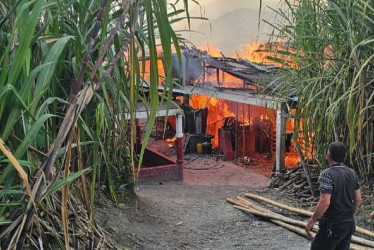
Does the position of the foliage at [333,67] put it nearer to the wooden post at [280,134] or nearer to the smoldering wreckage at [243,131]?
the smoldering wreckage at [243,131]

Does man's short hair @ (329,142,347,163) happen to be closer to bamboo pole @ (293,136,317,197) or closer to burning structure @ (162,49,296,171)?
bamboo pole @ (293,136,317,197)

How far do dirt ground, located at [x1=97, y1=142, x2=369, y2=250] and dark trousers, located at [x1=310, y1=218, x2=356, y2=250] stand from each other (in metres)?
1.47

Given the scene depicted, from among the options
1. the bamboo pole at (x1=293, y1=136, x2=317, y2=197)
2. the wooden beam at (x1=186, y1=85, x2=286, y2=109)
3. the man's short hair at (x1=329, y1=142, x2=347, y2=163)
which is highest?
the wooden beam at (x1=186, y1=85, x2=286, y2=109)

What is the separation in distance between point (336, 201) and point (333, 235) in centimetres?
30

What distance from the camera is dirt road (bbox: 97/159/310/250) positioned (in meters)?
4.88

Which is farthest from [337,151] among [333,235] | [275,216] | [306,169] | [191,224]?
[306,169]

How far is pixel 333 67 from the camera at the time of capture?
5.73 meters

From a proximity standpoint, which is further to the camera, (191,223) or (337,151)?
(191,223)

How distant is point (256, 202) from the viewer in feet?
25.0

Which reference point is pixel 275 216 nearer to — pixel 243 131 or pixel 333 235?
pixel 333 235

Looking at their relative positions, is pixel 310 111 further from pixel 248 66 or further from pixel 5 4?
pixel 248 66

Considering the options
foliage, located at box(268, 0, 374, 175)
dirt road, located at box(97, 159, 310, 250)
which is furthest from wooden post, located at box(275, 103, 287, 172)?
foliage, located at box(268, 0, 374, 175)

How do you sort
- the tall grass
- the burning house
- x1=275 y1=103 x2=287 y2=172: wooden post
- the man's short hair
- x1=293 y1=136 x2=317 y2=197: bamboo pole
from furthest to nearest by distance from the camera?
the burning house < x1=275 y1=103 x2=287 y2=172: wooden post < x1=293 y1=136 x2=317 y2=197: bamboo pole < the man's short hair < the tall grass

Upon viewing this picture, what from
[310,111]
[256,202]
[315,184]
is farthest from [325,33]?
[256,202]
